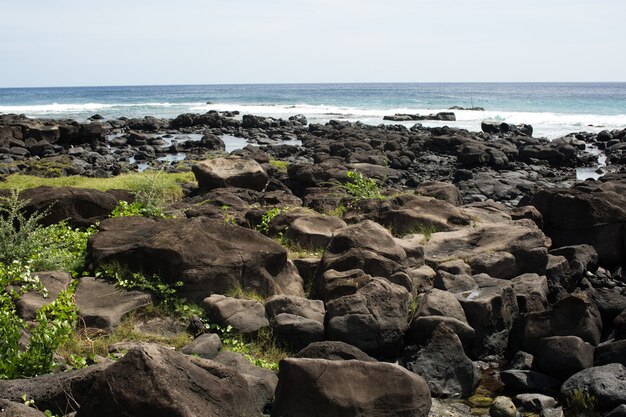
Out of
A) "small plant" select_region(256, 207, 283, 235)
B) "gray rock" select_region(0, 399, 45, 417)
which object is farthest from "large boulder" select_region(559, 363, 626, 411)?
"small plant" select_region(256, 207, 283, 235)

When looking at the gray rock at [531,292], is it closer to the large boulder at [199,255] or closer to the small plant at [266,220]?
the large boulder at [199,255]

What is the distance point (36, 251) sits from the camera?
9703 millimetres

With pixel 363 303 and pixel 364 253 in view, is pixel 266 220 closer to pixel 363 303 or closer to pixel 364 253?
pixel 364 253

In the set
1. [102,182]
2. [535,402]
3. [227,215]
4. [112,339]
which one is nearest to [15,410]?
[112,339]

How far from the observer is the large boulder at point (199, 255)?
940cm

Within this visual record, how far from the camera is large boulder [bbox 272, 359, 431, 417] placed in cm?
646

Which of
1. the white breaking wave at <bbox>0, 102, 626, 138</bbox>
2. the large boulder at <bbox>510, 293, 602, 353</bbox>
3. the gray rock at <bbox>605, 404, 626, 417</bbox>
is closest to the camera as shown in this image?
the gray rock at <bbox>605, 404, 626, 417</bbox>

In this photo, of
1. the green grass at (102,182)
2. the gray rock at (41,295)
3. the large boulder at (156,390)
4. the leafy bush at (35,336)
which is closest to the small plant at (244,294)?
the gray rock at (41,295)

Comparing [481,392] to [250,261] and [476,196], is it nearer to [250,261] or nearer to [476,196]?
[250,261]

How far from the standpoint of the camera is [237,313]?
898cm

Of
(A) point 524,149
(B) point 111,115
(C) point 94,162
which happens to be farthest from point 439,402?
(B) point 111,115

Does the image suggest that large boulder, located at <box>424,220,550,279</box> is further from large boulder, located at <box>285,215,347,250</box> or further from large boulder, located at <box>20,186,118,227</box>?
large boulder, located at <box>20,186,118,227</box>

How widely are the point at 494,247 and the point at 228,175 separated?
750cm

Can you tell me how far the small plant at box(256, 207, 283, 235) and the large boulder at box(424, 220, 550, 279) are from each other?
2823mm
